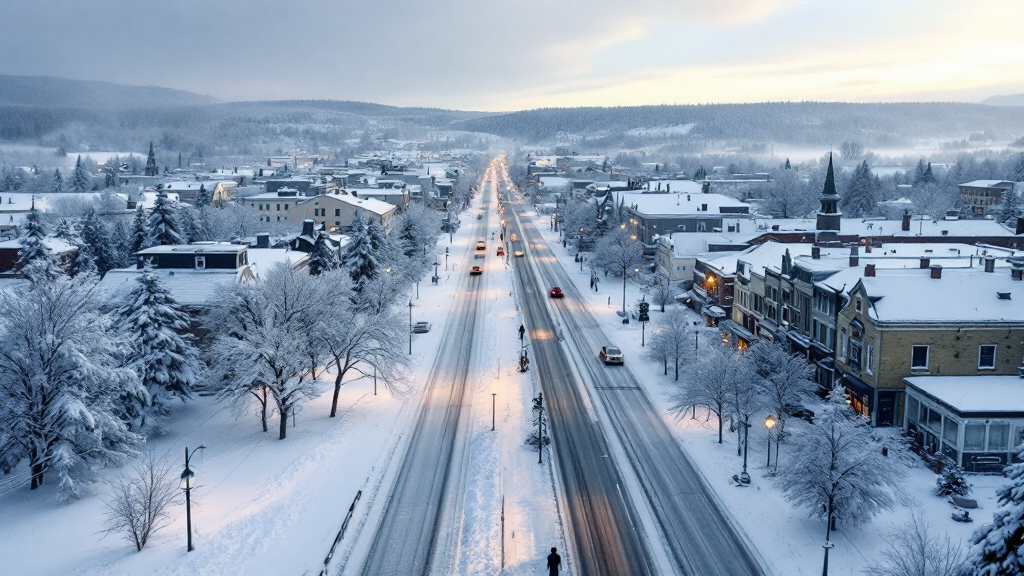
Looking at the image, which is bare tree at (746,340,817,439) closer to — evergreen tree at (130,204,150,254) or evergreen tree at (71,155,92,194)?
evergreen tree at (130,204,150,254)

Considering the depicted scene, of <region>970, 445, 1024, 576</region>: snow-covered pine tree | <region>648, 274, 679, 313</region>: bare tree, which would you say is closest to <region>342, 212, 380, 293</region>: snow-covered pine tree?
<region>648, 274, 679, 313</region>: bare tree

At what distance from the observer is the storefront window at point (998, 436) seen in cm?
3528

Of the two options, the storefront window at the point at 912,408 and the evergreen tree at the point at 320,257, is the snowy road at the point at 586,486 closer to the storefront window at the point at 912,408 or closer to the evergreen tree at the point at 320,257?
the storefront window at the point at 912,408

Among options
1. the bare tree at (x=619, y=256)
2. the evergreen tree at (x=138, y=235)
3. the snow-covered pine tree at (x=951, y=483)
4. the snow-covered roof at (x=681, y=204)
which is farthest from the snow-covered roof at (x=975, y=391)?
the evergreen tree at (x=138, y=235)

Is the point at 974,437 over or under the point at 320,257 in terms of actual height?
under

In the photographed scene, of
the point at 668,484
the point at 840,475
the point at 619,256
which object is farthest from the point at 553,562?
the point at 619,256

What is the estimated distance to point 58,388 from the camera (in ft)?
119

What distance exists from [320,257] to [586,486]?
41.2 m

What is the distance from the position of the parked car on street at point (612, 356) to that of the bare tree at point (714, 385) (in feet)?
44.3

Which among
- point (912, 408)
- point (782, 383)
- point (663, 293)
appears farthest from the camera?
point (663, 293)

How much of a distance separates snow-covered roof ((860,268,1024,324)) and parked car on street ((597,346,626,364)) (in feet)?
60.0

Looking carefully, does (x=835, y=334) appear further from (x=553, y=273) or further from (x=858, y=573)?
(x=553, y=273)

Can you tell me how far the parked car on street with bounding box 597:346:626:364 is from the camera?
184ft

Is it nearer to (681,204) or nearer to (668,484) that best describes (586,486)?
(668,484)
